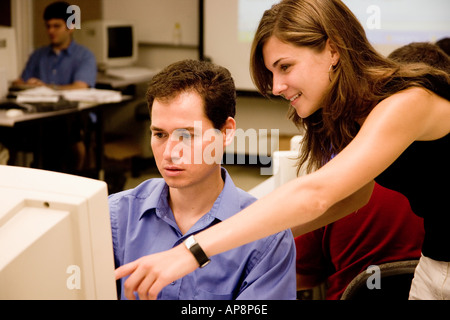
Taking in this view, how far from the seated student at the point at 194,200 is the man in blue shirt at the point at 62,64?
11.8ft

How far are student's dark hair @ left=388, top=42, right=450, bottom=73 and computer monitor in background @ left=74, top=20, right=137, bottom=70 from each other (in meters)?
4.05

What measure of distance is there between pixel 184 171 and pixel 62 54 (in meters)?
4.06

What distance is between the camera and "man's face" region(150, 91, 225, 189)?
1.21 m

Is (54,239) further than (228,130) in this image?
No

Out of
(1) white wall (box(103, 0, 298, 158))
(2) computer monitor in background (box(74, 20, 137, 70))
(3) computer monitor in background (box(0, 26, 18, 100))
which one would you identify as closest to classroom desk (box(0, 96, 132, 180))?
(3) computer monitor in background (box(0, 26, 18, 100))

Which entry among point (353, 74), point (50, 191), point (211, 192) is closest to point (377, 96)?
point (353, 74)

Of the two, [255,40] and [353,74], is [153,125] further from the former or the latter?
[353,74]

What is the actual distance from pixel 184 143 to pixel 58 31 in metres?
3.92

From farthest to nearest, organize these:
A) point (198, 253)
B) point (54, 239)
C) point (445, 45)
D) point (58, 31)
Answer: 1. point (58, 31)
2. point (445, 45)
3. point (198, 253)
4. point (54, 239)

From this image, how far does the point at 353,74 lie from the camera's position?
1249mm

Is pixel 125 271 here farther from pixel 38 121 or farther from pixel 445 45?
pixel 38 121

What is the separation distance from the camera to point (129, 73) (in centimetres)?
542

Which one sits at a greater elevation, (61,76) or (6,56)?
(6,56)

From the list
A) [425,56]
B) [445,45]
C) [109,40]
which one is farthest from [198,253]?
[109,40]
